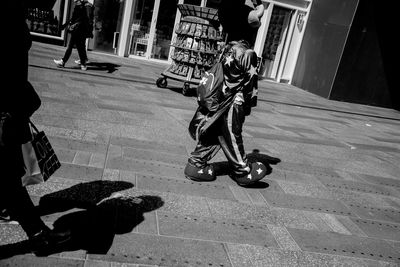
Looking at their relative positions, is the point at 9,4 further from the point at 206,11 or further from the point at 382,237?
the point at 206,11

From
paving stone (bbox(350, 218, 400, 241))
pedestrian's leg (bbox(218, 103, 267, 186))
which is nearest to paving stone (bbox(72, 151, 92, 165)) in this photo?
pedestrian's leg (bbox(218, 103, 267, 186))

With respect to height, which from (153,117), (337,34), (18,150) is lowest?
(153,117)

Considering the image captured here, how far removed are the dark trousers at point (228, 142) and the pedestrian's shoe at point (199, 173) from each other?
5 cm

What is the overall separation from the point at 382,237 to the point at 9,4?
367 centimetres

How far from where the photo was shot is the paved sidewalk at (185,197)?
284 centimetres

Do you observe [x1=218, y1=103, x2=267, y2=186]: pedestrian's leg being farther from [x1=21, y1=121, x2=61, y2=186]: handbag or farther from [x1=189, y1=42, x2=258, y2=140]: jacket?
[x1=21, y1=121, x2=61, y2=186]: handbag

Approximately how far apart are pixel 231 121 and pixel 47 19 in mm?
Result: 11491

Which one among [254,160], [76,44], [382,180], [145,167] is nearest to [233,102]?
[145,167]

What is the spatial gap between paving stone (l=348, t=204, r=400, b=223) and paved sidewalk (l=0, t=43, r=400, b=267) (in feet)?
0.05

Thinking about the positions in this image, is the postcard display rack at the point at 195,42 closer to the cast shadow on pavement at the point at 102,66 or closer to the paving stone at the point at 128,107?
the paving stone at the point at 128,107

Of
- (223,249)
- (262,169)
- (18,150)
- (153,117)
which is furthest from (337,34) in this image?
(18,150)

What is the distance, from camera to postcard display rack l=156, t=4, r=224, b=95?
28.4 ft

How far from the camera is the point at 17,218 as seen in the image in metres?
2.36

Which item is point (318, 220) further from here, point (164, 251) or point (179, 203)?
Result: point (164, 251)
